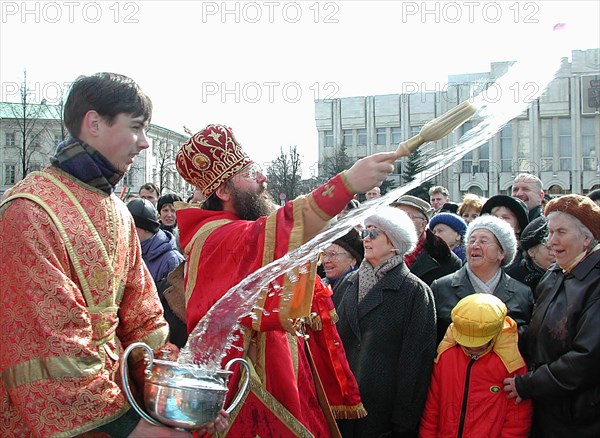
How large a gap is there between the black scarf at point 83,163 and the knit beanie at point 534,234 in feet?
12.9

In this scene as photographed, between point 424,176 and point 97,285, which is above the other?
point 424,176

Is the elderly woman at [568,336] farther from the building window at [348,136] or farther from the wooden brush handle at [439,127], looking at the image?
the building window at [348,136]

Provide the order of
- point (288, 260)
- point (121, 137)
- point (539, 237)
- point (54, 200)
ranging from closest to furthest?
point (54, 200) → point (121, 137) → point (288, 260) → point (539, 237)

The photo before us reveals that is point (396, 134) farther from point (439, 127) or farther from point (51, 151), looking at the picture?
point (439, 127)

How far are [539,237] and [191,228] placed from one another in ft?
10.6

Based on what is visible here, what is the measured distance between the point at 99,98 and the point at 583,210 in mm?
3096

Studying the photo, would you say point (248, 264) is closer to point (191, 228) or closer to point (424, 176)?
point (191, 228)

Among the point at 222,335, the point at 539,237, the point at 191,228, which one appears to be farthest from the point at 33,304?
the point at 539,237

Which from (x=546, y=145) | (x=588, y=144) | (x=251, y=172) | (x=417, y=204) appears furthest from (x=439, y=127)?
(x=588, y=144)

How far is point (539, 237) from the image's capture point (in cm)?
540

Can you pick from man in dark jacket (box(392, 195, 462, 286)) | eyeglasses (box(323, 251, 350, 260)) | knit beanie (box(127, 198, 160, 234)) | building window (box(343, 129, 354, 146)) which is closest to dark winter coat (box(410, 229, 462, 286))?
man in dark jacket (box(392, 195, 462, 286))

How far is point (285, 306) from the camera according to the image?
288cm

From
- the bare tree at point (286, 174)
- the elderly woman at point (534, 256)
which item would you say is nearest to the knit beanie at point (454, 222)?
the elderly woman at point (534, 256)

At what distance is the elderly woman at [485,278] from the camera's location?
14.9 ft
